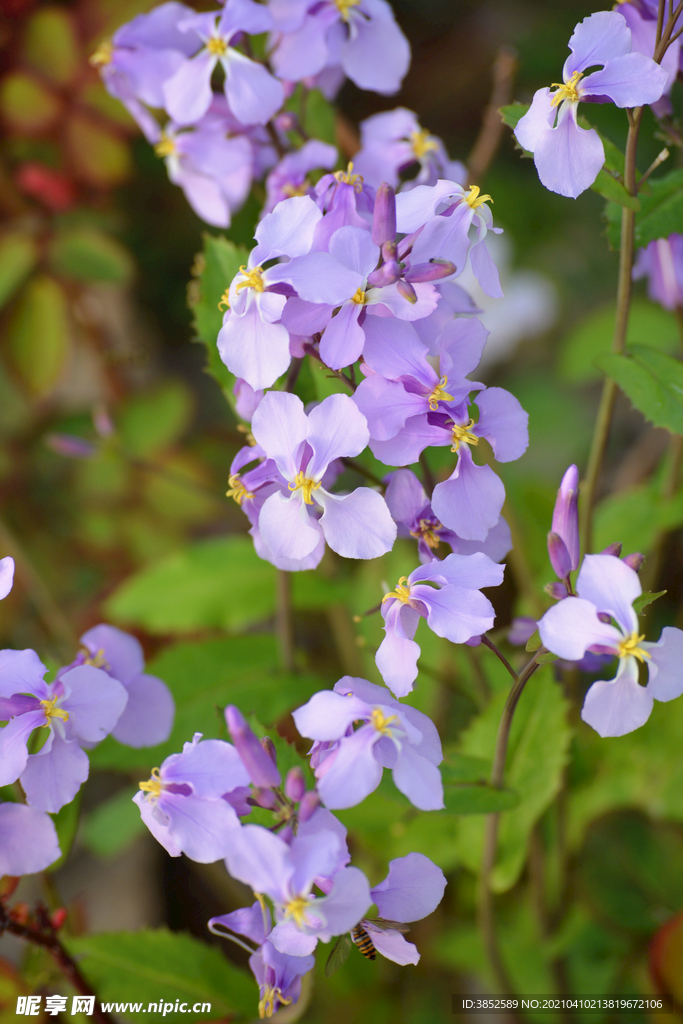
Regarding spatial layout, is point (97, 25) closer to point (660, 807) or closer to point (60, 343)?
point (60, 343)

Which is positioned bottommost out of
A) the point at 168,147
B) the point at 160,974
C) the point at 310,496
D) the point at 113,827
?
the point at 113,827

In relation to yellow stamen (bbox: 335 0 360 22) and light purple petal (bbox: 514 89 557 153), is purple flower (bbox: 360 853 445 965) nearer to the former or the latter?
light purple petal (bbox: 514 89 557 153)

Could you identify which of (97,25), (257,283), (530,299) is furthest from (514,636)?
(530,299)

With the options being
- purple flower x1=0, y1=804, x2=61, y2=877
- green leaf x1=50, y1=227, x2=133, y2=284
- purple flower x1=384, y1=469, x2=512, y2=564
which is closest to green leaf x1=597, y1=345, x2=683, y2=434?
purple flower x1=384, y1=469, x2=512, y2=564

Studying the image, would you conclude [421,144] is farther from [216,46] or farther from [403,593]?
[403,593]

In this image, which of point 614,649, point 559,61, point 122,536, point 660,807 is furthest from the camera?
point 559,61

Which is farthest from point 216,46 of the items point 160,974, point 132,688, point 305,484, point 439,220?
point 160,974
